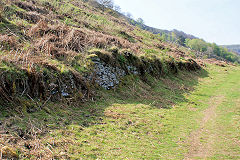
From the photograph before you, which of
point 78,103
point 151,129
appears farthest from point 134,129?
point 78,103

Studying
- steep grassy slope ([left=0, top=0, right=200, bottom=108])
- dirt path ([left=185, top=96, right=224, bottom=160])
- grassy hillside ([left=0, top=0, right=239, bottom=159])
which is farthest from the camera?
steep grassy slope ([left=0, top=0, right=200, bottom=108])

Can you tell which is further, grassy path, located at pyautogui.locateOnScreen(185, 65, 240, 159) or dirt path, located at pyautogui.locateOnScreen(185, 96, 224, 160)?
grassy path, located at pyautogui.locateOnScreen(185, 65, 240, 159)

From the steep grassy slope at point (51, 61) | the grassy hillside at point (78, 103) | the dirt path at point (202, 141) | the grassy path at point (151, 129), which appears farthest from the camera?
the steep grassy slope at point (51, 61)

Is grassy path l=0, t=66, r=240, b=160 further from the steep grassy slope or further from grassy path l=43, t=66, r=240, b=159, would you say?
the steep grassy slope

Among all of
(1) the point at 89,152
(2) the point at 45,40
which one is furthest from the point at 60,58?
(1) the point at 89,152

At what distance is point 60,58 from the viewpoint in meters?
9.46

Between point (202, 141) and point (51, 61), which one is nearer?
point (202, 141)

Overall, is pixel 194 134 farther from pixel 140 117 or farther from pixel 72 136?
pixel 72 136

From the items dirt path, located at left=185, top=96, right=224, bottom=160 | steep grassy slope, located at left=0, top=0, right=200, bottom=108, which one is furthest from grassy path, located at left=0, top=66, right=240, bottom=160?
steep grassy slope, located at left=0, top=0, right=200, bottom=108

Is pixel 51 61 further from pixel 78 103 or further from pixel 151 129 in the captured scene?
pixel 151 129

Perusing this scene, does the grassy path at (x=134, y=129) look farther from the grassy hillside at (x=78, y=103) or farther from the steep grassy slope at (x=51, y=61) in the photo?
the steep grassy slope at (x=51, y=61)

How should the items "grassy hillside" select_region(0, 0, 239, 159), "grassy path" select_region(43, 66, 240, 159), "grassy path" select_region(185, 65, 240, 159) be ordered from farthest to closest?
"grassy path" select_region(185, 65, 240, 159) < "grassy path" select_region(43, 66, 240, 159) < "grassy hillside" select_region(0, 0, 239, 159)

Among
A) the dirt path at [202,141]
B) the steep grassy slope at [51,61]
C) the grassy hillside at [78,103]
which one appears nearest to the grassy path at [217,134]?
the dirt path at [202,141]

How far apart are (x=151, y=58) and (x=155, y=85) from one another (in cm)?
375
